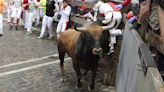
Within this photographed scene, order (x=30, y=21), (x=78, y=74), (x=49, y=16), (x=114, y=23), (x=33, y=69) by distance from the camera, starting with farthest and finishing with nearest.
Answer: (x=30, y=21), (x=49, y=16), (x=33, y=69), (x=114, y=23), (x=78, y=74)

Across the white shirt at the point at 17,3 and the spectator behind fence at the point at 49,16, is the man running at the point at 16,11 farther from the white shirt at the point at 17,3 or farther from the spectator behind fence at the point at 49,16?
the spectator behind fence at the point at 49,16

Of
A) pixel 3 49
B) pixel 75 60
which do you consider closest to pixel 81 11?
pixel 3 49

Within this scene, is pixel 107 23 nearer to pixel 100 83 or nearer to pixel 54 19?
pixel 100 83

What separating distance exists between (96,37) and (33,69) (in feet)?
10.4

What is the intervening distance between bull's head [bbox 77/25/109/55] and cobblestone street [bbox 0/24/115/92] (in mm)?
1372

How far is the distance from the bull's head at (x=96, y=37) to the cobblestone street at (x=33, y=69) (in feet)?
4.50

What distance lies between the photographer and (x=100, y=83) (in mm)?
9633

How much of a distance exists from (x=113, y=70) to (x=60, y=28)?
6.00m

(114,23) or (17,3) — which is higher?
(114,23)

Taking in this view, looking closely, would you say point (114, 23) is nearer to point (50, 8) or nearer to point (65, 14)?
point (65, 14)

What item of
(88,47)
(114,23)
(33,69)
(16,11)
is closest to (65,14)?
(33,69)

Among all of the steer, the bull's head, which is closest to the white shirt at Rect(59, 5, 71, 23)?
the steer

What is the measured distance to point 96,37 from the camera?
322 inches

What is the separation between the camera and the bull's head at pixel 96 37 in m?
8.00
